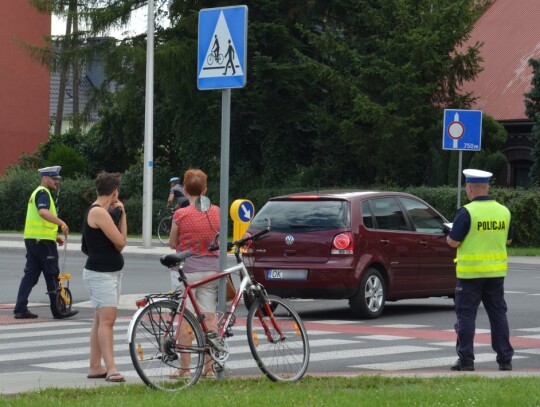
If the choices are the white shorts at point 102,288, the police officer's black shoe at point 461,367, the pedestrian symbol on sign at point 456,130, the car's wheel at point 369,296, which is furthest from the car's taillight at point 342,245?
the pedestrian symbol on sign at point 456,130

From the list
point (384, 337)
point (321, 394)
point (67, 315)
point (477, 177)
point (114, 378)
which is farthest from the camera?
point (67, 315)

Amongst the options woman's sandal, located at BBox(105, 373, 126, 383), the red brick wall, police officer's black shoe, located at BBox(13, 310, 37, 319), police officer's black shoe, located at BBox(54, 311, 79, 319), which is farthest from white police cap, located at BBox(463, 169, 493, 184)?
the red brick wall

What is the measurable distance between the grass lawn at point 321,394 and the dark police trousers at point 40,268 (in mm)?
7319

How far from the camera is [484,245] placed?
1151 centimetres

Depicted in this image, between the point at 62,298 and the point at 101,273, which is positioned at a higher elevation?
the point at 101,273

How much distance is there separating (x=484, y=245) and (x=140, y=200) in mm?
34351

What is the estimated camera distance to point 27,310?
17.0 m

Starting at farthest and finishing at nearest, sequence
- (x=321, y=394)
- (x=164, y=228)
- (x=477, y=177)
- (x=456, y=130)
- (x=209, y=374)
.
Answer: (x=164, y=228) → (x=456, y=130) → (x=477, y=177) → (x=209, y=374) → (x=321, y=394)

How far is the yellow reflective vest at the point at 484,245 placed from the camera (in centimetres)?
1145

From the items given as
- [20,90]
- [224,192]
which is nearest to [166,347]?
[224,192]

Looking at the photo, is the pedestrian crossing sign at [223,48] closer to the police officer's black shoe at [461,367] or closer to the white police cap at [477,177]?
the white police cap at [477,177]

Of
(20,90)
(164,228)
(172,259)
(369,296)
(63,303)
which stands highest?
(20,90)

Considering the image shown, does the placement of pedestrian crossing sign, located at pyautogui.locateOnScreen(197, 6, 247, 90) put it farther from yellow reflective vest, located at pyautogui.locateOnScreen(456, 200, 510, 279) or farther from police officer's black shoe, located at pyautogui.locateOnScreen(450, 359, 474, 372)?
police officer's black shoe, located at pyautogui.locateOnScreen(450, 359, 474, 372)

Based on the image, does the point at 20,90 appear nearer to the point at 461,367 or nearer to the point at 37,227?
the point at 37,227
